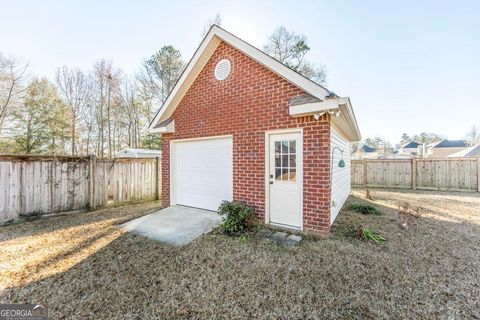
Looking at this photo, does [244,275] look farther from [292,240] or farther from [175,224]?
[175,224]

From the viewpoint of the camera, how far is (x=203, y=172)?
249 inches

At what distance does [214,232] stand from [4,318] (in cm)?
315

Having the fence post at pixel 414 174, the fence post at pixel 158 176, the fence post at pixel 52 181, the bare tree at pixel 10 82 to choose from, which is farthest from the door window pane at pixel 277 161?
the bare tree at pixel 10 82

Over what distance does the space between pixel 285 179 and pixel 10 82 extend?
16404mm

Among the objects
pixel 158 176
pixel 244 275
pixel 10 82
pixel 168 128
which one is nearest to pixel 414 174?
pixel 244 275

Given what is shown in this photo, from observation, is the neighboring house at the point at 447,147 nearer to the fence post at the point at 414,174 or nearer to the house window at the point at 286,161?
the fence post at the point at 414,174

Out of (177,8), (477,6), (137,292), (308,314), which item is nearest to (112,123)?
(177,8)

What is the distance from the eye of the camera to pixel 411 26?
7.82 meters

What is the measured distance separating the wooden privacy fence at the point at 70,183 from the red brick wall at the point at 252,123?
116 inches

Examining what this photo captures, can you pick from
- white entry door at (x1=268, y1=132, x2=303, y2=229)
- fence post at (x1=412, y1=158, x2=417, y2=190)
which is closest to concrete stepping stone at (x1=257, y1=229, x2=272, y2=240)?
white entry door at (x1=268, y1=132, x2=303, y2=229)

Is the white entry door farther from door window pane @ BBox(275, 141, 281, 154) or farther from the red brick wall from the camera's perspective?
the red brick wall

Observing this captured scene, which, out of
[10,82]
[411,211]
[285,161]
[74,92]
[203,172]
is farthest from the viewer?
[74,92]

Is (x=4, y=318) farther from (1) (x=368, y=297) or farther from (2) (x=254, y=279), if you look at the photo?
(1) (x=368, y=297)

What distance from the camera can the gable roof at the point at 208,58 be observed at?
4.33 m
